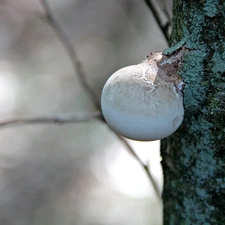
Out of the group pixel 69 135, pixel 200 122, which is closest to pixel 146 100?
pixel 200 122

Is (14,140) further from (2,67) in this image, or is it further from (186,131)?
(186,131)

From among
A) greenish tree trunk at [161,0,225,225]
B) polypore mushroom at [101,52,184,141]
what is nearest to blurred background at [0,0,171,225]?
greenish tree trunk at [161,0,225,225]

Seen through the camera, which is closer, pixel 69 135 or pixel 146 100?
pixel 146 100

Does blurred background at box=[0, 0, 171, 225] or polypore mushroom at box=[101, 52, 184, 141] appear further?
blurred background at box=[0, 0, 171, 225]

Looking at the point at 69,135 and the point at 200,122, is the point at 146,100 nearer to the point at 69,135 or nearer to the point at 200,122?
the point at 200,122

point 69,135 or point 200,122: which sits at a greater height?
point 200,122

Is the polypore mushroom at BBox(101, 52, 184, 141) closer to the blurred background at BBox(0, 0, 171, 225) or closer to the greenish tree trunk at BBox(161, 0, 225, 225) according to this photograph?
the greenish tree trunk at BBox(161, 0, 225, 225)
